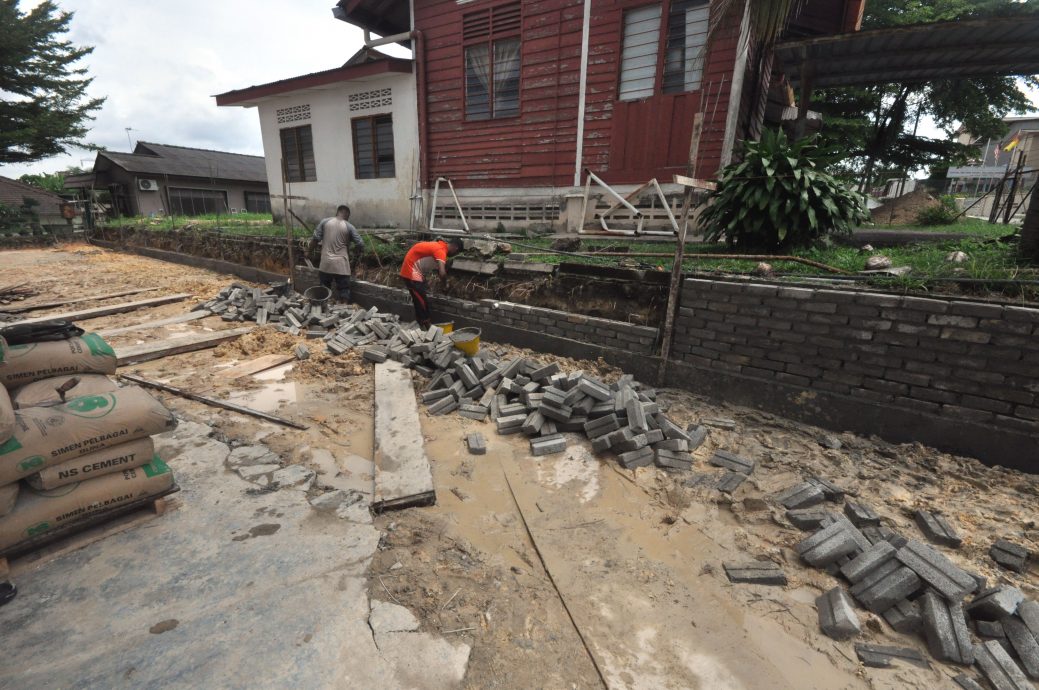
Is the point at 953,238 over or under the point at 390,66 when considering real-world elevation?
under

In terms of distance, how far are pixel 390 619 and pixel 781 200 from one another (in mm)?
5941

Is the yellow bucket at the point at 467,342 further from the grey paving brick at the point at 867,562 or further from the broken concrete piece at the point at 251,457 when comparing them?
the grey paving brick at the point at 867,562

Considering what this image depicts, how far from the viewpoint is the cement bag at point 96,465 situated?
2514 mm

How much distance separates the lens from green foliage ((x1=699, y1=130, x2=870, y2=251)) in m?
5.52

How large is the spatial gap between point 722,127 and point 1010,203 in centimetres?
718

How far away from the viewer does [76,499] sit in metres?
2.61

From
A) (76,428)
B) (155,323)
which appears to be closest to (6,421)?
(76,428)

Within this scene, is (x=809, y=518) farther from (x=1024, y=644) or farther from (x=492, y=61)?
(x=492, y=61)

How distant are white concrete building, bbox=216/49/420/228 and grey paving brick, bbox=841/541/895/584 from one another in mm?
11122

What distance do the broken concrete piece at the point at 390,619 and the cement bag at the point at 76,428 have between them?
71.4 inches

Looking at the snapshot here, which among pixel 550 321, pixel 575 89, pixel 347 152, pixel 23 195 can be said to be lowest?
pixel 550 321

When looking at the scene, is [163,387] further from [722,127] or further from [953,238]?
[953,238]

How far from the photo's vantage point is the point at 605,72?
8828 mm

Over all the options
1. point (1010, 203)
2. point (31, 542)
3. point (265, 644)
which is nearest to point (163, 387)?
point (31, 542)
